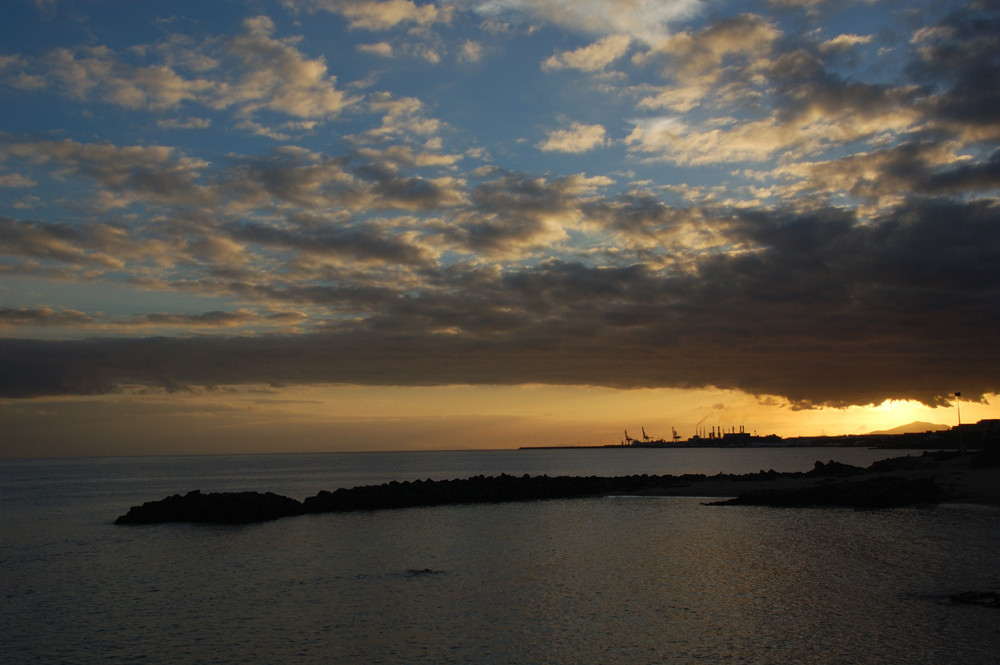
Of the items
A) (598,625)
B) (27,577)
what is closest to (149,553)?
(27,577)

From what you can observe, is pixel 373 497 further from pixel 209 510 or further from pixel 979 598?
pixel 979 598

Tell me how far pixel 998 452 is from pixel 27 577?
8373 cm

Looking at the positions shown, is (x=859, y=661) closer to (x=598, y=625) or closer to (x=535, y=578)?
(x=598, y=625)

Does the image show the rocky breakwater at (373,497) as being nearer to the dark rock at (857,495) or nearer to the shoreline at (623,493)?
the shoreline at (623,493)

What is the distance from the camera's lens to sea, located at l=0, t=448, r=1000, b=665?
19891mm

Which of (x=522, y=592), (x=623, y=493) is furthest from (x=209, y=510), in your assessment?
(x=623, y=493)

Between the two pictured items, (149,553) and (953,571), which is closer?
(953,571)

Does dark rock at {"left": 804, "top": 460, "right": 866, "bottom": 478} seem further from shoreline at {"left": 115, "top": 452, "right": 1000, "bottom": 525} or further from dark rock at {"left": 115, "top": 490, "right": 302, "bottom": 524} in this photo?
dark rock at {"left": 115, "top": 490, "right": 302, "bottom": 524}

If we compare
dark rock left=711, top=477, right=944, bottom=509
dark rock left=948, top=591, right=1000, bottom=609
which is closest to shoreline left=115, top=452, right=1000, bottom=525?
dark rock left=711, top=477, right=944, bottom=509

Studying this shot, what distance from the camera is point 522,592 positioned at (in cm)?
2709

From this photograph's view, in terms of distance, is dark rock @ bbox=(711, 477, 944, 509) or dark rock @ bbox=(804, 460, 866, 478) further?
dark rock @ bbox=(804, 460, 866, 478)

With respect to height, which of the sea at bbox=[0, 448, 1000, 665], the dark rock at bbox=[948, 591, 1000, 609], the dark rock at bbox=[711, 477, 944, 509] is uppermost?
the dark rock at bbox=[711, 477, 944, 509]

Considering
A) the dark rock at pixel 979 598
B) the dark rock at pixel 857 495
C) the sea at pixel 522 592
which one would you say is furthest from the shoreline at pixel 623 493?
the dark rock at pixel 979 598

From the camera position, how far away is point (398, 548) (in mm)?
38781
